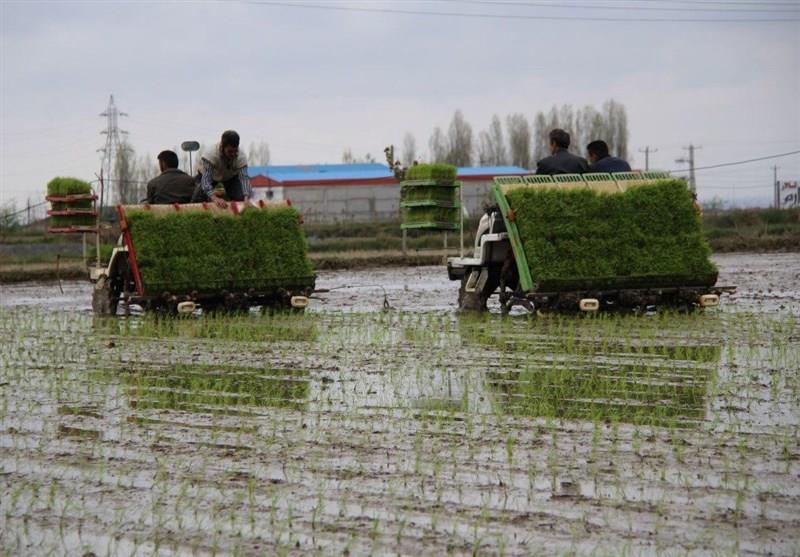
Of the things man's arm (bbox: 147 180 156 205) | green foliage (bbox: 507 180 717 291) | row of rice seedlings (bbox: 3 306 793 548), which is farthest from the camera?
man's arm (bbox: 147 180 156 205)

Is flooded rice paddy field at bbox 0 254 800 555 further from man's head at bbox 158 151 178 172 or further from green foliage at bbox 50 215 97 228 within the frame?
green foliage at bbox 50 215 97 228

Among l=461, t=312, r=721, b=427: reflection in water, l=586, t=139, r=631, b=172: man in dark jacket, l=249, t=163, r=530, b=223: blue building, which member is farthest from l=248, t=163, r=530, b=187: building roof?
l=461, t=312, r=721, b=427: reflection in water

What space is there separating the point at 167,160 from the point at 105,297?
1.92 metres

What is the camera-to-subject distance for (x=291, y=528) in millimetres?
5320

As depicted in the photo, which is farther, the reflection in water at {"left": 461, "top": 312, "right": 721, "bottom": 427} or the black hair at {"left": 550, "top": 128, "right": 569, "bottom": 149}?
the black hair at {"left": 550, "top": 128, "right": 569, "bottom": 149}

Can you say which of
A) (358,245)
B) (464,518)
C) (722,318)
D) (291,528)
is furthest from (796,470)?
(358,245)

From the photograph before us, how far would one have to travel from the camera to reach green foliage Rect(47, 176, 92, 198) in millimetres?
24484

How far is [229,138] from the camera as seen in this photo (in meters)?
16.3

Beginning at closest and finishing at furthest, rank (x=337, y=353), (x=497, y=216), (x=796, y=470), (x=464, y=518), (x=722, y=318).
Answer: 1. (x=464, y=518)
2. (x=796, y=470)
3. (x=337, y=353)
4. (x=722, y=318)
5. (x=497, y=216)

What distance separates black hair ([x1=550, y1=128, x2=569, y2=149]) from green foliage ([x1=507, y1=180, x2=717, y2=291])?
3.72 ft

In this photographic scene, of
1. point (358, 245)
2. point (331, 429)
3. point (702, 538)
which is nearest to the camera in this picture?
point (702, 538)

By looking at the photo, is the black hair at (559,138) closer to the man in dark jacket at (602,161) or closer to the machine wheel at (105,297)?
the man in dark jacket at (602,161)

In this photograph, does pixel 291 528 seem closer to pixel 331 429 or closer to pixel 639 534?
pixel 639 534

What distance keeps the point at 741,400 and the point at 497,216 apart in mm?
7507
